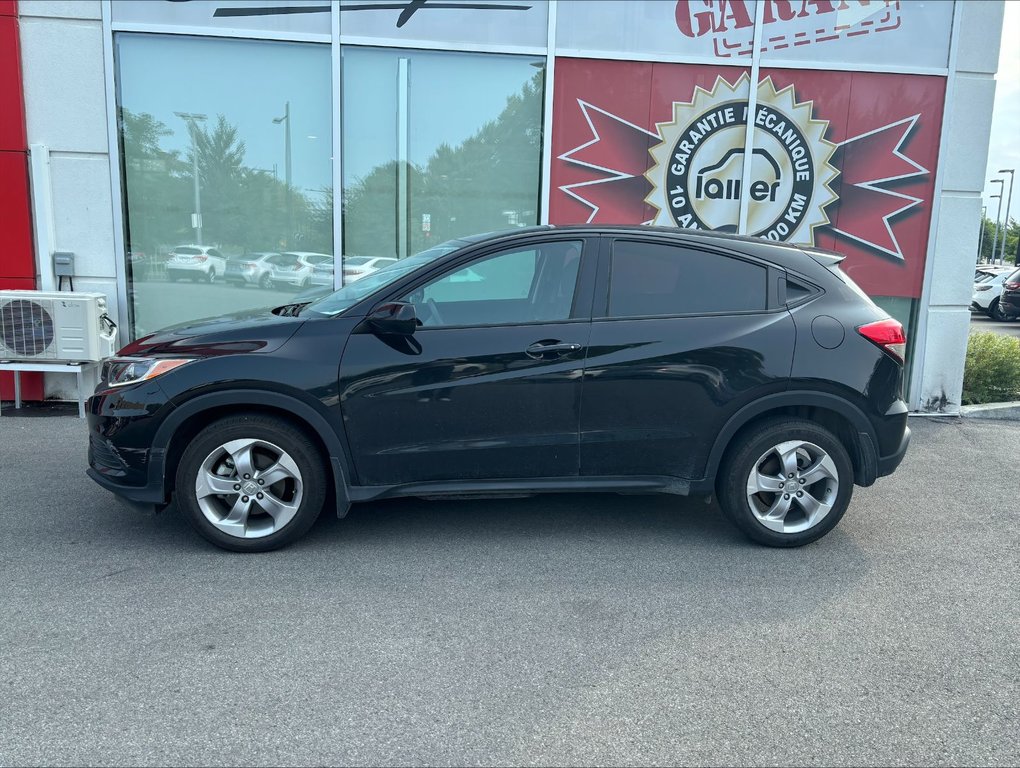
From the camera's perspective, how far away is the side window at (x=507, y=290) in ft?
14.1

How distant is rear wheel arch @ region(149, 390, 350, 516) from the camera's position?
13.4 feet

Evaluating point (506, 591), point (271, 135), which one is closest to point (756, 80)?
point (271, 135)

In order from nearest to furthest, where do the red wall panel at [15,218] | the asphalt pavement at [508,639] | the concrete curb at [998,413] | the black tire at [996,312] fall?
1. the asphalt pavement at [508,639]
2. the red wall panel at [15,218]
3. the concrete curb at [998,413]
4. the black tire at [996,312]

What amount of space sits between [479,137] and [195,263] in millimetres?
3032

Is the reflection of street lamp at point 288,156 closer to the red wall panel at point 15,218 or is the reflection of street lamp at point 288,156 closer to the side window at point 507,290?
the red wall panel at point 15,218

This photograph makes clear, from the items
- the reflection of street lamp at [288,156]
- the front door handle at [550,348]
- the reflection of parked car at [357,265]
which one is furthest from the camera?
the reflection of parked car at [357,265]

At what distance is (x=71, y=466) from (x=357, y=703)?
12.7 ft

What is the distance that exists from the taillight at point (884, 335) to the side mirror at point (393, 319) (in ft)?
8.00

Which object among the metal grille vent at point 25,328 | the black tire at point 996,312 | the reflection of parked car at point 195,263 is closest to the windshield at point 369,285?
the reflection of parked car at point 195,263

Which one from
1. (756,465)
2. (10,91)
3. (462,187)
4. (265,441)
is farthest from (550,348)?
(10,91)

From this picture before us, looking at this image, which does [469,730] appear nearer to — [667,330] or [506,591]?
[506,591]

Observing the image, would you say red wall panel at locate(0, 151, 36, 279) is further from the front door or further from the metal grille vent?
the front door

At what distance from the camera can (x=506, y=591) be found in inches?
153

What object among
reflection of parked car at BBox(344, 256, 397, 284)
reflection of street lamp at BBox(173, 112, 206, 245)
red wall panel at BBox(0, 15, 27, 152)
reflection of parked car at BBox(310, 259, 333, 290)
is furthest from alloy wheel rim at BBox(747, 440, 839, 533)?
red wall panel at BBox(0, 15, 27, 152)
